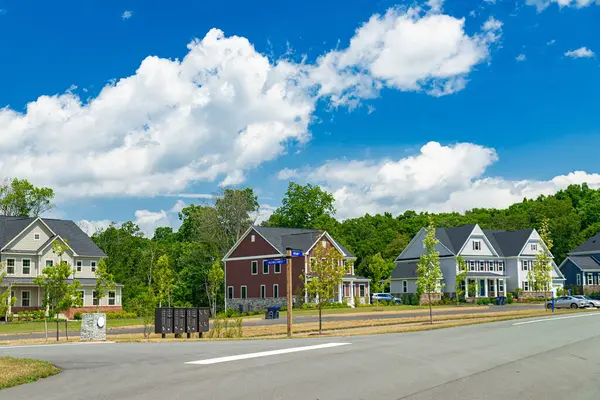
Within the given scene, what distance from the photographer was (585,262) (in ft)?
314

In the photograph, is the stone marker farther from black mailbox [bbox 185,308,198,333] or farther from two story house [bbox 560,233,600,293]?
two story house [bbox 560,233,600,293]

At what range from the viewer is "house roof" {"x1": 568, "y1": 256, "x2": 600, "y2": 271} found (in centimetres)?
9443

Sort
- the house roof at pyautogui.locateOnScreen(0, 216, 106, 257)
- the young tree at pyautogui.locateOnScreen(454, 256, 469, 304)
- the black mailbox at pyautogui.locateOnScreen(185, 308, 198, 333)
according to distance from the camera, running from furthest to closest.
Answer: the young tree at pyautogui.locateOnScreen(454, 256, 469, 304)
the house roof at pyautogui.locateOnScreen(0, 216, 106, 257)
the black mailbox at pyautogui.locateOnScreen(185, 308, 198, 333)

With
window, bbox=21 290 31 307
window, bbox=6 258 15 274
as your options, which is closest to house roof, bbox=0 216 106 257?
window, bbox=6 258 15 274

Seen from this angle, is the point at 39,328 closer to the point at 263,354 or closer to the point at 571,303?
the point at 263,354

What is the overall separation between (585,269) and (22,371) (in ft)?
303

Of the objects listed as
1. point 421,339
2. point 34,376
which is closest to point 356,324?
point 421,339

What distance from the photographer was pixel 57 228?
67.5m

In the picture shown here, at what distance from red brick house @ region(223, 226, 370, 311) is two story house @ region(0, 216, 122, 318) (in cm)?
1388

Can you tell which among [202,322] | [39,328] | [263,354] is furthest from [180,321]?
[39,328]

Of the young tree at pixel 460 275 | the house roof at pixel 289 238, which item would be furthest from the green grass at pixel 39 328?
the young tree at pixel 460 275

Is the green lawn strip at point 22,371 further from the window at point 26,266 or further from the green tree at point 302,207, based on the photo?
the green tree at point 302,207

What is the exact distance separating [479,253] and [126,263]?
4559 centimetres

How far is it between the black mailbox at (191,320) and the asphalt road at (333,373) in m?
11.1
